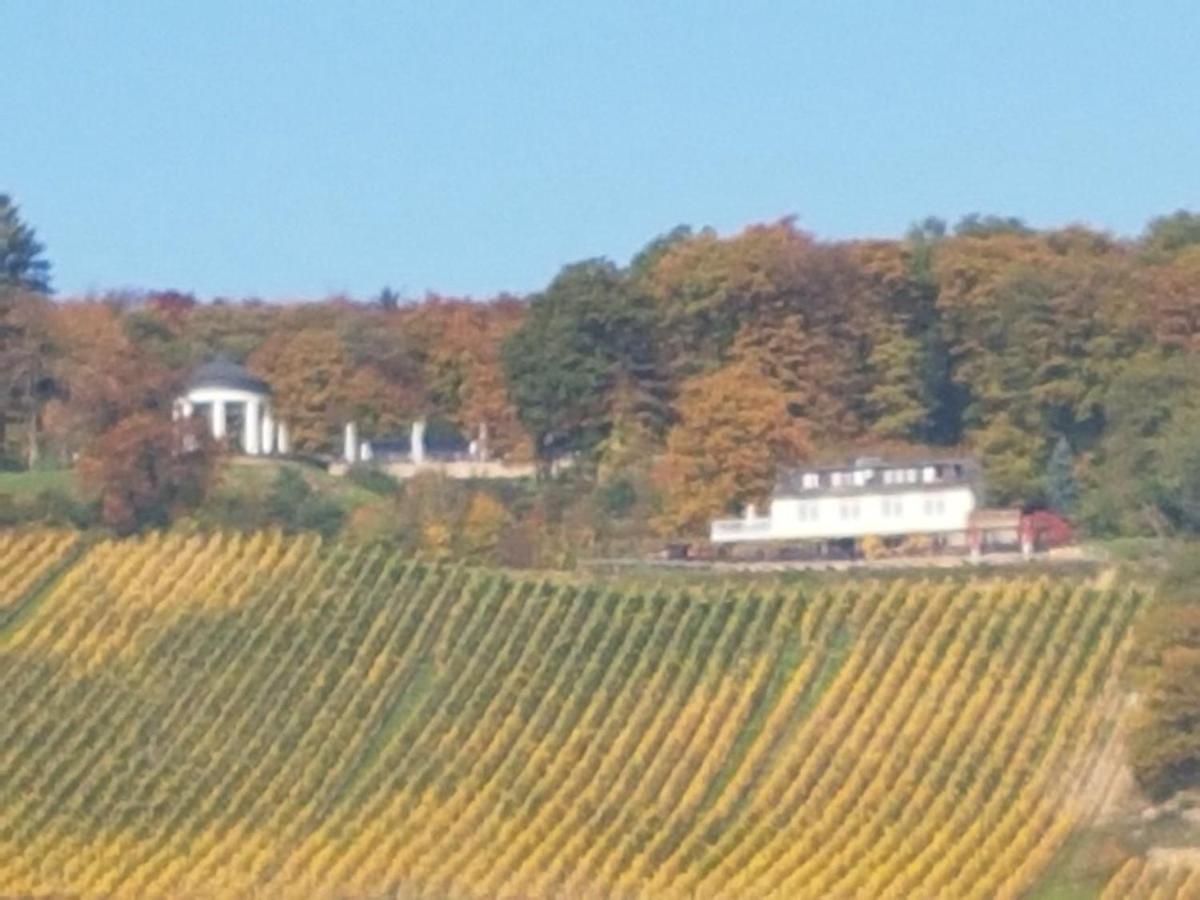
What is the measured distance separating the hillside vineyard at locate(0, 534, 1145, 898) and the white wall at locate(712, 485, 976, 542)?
1417 cm

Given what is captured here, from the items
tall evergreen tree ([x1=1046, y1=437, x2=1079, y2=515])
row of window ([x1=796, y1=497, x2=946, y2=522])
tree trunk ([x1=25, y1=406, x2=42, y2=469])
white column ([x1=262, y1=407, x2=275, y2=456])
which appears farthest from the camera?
white column ([x1=262, y1=407, x2=275, y2=456])

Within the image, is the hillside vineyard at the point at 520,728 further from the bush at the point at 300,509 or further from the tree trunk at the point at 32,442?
the tree trunk at the point at 32,442

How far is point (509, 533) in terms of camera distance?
7750cm

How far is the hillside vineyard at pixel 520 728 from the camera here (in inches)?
2142

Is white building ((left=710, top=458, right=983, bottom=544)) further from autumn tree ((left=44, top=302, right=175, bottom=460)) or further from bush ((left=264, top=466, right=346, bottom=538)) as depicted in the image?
autumn tree ((left=44, top=302, right=175, bottom=460))

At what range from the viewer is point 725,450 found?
3337 inches

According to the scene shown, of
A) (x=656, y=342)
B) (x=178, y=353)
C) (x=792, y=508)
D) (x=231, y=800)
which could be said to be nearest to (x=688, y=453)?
(x=792, y=508)

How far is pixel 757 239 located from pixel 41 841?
130 feet

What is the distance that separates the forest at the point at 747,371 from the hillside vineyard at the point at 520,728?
12692 millimetres

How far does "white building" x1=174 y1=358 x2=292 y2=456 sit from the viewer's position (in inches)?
3666

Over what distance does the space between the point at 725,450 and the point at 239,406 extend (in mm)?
14605

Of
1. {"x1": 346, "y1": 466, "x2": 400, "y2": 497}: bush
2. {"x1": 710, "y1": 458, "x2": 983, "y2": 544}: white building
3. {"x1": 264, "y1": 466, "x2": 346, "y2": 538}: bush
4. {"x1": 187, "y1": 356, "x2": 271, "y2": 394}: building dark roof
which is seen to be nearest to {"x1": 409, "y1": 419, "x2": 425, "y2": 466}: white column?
{"x1": 187, "y1": 356, "x2": 271, "y2": 394}: building dark roof

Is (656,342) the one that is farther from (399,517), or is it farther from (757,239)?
(399,517)

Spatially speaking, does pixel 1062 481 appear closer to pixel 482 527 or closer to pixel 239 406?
pixel 482 527
